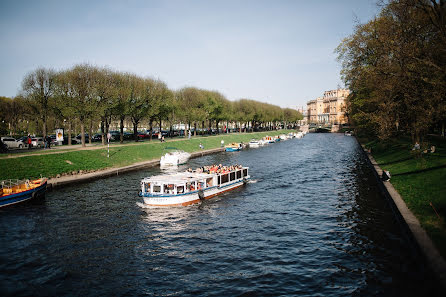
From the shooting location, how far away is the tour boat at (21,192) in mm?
31703

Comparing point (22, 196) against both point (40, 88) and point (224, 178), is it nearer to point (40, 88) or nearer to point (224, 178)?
point (224, 178)

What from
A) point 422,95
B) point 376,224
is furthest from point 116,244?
point 422,95

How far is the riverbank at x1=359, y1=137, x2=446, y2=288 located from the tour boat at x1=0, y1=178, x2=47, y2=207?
110 feet

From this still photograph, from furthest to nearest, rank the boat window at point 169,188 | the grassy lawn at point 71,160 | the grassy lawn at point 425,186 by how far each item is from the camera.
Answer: the grassy lawn at point 71,160 < the boat window at point 169,188 < the grassy lawn at point 425,186

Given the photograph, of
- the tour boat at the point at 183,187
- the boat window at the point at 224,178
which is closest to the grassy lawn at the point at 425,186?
the boat window at the point at 224,178

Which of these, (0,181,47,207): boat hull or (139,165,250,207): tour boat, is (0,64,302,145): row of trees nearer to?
(0,181,47,207): boat hull

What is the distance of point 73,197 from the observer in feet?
119

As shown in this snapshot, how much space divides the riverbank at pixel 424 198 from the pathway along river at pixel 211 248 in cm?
131

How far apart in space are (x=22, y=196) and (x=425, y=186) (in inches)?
1499

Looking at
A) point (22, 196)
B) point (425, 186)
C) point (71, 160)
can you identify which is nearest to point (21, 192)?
point (22, 196)

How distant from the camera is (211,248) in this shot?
23188mm

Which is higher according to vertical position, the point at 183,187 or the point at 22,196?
the point at 183,187

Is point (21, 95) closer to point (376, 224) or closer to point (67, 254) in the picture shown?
point (67, 254)

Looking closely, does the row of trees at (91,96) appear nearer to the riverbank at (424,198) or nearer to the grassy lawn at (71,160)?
the grassy lawn at (71,160)
